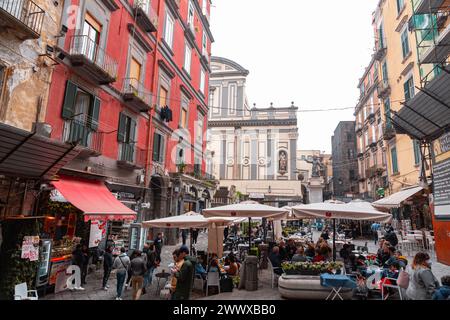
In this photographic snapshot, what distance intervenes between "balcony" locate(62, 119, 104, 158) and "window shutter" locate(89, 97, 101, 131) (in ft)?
0.44

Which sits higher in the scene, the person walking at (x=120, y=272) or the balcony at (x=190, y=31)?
the balcony at (x=190, y=31)

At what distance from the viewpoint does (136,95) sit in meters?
14.7

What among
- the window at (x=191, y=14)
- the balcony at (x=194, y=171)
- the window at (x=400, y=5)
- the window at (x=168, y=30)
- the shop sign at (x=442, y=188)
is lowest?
the shop sign at (x=442, y=188)

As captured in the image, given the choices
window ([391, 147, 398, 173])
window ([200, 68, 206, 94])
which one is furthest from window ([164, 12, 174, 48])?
window ([391, 147, 398, 173])

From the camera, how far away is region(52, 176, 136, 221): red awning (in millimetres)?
9570

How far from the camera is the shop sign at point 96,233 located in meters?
12.1

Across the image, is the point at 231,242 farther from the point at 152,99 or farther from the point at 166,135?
the point at 152,99

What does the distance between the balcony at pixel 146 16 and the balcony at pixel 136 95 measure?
10.5ft

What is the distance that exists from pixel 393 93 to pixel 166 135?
59.0ft

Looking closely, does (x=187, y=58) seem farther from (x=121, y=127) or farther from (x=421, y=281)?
(x=421, y=281)

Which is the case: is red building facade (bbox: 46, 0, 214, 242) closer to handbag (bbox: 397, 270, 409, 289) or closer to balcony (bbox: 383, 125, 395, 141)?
handbag (bbox: 397, 270, 409, 289)

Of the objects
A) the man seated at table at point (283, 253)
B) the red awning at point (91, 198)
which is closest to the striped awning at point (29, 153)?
the red awning at point (91, 198)

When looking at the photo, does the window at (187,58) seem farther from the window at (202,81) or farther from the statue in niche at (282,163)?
the statue in niche at (282,163)

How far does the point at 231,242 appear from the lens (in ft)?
57.7
